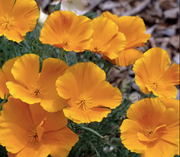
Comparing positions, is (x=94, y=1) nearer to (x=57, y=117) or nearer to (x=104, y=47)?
(x=104, y=47)

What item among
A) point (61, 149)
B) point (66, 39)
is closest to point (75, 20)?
point (66, 39)

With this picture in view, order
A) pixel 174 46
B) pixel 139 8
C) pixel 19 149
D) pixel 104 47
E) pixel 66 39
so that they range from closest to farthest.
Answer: pixel 19 149, pixel 66 39, pixel 104 47, pixel 174 46, pixel 139 8

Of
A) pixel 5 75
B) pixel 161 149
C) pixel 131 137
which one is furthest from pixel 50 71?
pixel 161 149

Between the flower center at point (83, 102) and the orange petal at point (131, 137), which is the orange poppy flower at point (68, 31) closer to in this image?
the flower center at point (83, 102)

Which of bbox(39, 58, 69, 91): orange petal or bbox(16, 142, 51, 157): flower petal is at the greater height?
bbox(39, 58, 69, 91): orange petal

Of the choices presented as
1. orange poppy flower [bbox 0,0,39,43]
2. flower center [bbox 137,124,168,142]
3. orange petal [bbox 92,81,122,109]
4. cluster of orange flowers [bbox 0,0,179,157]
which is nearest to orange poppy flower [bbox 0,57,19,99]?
cluster of orange flowers [bbox 0,0,179,157]

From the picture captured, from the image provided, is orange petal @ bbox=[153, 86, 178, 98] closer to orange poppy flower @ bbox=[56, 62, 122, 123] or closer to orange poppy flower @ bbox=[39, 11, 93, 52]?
orange poppy flower @ bbox=[56, 62, 122, 123]

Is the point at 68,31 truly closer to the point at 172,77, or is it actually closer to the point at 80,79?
the point at 80,79
